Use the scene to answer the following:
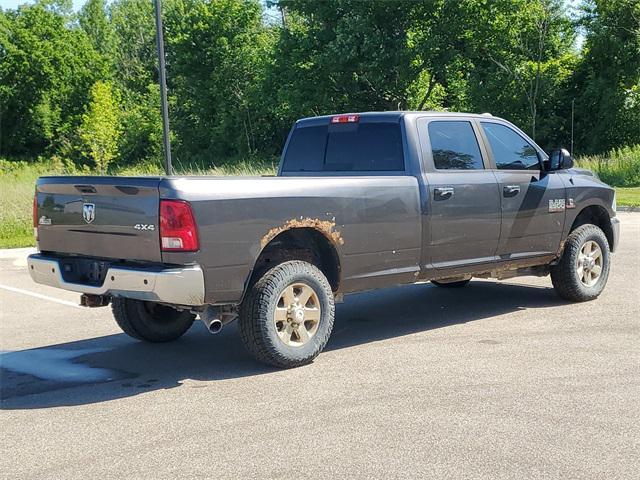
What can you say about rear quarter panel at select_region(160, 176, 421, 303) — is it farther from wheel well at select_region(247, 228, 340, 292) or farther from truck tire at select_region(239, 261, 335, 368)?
truck tire at select_region(239, 261, 335, 368)

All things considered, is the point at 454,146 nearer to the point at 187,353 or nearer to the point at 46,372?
the point at 187,353

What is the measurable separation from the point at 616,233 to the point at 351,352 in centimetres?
393

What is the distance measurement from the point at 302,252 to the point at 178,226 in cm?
134

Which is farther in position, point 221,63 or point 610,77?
point 221,63

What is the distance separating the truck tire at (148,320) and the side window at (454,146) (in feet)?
9.18

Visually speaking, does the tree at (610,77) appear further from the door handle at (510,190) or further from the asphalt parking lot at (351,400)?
the door handle at (510,190)

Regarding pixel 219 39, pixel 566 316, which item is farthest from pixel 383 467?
pixel 219 39

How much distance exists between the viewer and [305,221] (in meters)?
6.34

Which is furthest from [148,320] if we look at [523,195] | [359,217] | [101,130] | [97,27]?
[97,27]

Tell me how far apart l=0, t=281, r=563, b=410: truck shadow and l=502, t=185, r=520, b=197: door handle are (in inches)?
50.4

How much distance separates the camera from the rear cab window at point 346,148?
7438mm

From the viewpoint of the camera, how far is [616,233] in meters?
9.20

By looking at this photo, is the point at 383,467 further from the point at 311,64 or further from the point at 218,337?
the point at 311,64

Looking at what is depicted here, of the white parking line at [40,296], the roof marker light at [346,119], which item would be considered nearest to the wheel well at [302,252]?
the roof marker light at [346,119]
